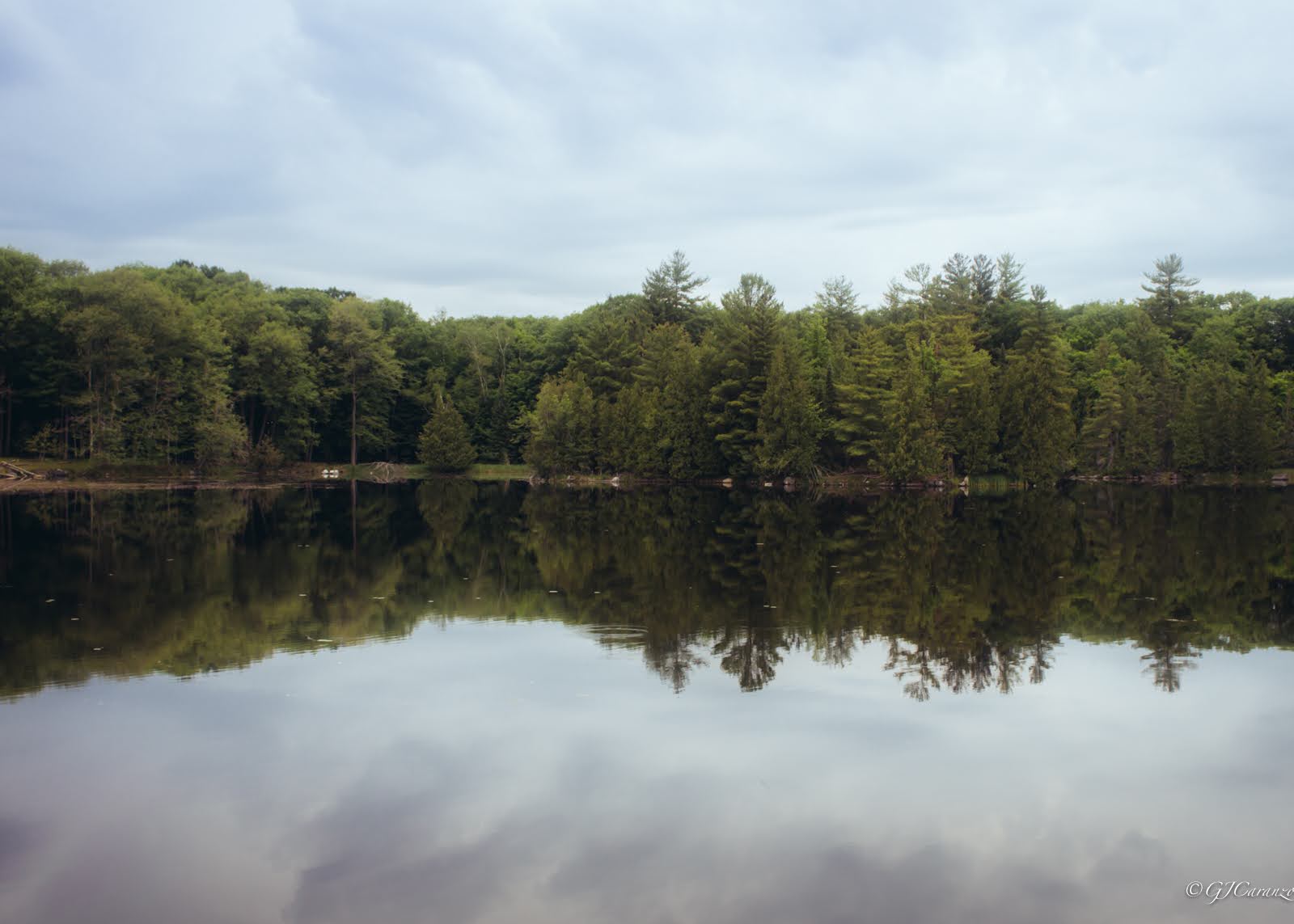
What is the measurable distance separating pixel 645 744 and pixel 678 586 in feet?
27.9

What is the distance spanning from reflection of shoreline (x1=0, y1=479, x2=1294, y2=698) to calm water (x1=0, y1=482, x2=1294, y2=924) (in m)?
0.12

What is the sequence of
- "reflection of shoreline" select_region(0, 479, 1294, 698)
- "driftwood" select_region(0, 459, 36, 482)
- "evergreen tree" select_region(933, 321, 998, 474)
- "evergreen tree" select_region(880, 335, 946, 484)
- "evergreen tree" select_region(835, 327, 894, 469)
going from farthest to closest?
"evergreen tree" select_region(933, 321, 998, 474), "evergreen tree" select_region(835, 327, 894, 469), "driftwood" select_region(0, 459, 36, 482), "evergreen tree" select_region(880, 335, 946, 484), "reflection of shoreline" select_region(0, 479, 1294, 698)

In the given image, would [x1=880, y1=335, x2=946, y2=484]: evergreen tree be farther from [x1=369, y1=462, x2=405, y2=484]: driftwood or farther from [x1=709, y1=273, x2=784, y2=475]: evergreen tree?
[x1=369, y1=462, x2=405, y2=484]: driftwood

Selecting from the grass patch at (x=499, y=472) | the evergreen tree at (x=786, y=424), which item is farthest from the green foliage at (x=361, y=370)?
the evergreen tree at (x=786, y=424)

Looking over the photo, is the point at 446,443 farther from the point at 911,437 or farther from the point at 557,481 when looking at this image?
the point at 911,437

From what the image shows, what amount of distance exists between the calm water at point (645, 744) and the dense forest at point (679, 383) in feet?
129

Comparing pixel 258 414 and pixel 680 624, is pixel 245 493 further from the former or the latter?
pixel 680 624

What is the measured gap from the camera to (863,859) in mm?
6133

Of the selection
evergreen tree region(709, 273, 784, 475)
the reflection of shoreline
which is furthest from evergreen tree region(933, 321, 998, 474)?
the reflection of shoreline

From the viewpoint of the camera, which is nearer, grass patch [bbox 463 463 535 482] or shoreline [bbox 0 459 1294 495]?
shoreline [bbox 0 459 1294 495]

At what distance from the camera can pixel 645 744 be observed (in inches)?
329

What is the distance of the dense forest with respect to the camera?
5706 centimetres

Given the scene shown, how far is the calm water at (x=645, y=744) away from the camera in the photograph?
19.3 ft

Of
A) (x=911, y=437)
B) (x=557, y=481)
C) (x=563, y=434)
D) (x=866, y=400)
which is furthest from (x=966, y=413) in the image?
(x=557, y=481)
